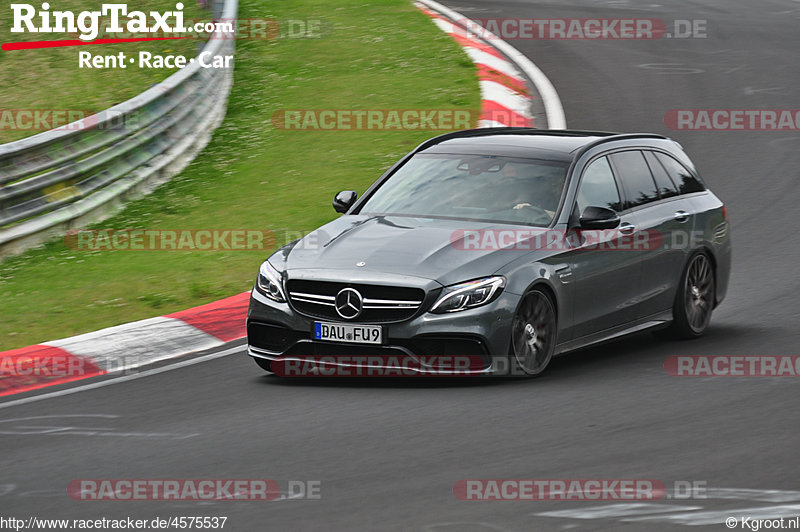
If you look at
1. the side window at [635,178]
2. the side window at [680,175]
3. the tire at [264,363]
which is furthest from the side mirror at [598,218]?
the tire at [264,363]

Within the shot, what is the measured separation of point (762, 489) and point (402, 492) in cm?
162

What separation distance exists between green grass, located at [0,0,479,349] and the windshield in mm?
2246

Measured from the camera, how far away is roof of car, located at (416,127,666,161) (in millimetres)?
9531

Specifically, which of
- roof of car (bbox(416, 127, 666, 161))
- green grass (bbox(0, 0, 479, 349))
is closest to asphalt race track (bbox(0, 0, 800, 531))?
roof of car (bbox(416, 127, 666, 161))

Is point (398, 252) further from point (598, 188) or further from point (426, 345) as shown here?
point (598, 188)

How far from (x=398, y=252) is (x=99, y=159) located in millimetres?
6575

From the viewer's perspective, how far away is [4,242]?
41.9 feet

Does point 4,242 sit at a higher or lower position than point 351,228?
lower

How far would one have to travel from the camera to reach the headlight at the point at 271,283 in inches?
338

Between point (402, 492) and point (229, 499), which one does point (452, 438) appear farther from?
point (229, 499)

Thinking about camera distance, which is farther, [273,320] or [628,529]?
[273,320]

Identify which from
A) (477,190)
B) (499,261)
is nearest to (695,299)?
(477,190)

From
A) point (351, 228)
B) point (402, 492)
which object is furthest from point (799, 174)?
point (402, 492)

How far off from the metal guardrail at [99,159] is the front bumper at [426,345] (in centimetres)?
528
